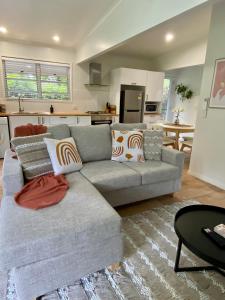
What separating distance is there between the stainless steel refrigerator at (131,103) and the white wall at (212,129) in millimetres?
2253

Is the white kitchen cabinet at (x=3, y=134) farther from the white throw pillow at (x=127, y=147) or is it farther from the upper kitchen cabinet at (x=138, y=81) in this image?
the upper kitchen cabinet at (x=138, y=81)

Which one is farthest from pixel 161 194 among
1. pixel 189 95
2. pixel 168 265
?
pixel 189 95

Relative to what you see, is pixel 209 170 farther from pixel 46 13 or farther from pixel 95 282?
pixel 46 13

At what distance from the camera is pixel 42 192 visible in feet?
5.23

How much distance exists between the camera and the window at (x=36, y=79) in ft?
14.5

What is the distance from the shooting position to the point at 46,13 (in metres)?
3.10

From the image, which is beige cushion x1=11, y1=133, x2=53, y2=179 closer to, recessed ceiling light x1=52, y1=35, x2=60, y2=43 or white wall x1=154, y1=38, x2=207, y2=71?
recessed ceiling light x1=52, y1=35, x2=60, y2=43

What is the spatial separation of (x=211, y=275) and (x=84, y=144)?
180 centimetres

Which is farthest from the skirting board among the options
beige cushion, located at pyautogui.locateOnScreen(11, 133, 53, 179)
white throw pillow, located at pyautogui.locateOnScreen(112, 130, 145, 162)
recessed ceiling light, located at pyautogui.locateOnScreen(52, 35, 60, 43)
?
recessed ceiling light, located at pyautogui.locateOnScreen(52, 35, 60, 43)

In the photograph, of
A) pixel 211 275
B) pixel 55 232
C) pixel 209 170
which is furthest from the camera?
pixel 209 170

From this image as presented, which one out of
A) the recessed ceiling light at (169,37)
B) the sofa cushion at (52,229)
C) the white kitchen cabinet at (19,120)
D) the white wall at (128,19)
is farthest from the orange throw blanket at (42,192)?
the recessed ceiling light at (169,37)

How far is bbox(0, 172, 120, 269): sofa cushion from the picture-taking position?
106 centimetres

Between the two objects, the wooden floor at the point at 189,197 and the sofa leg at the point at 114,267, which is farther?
the wooden floor at the point at 189,197

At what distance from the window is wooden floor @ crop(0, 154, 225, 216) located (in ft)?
12.3
